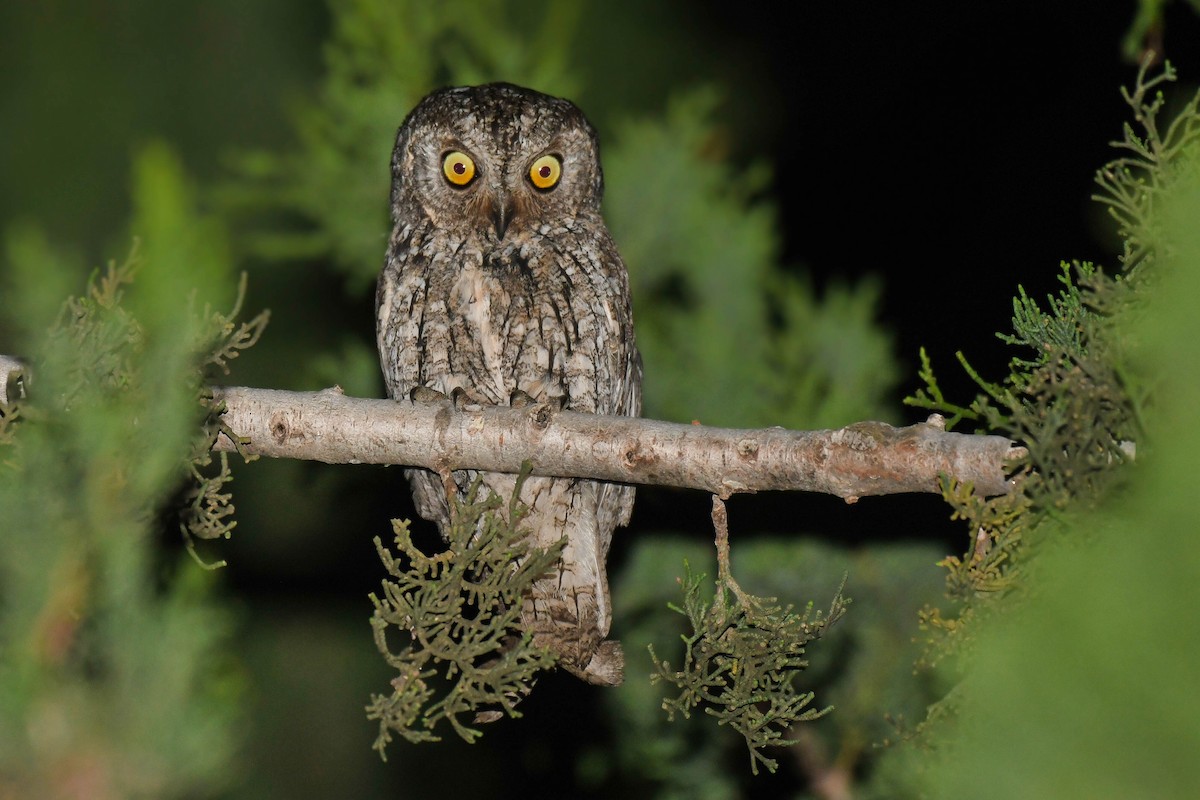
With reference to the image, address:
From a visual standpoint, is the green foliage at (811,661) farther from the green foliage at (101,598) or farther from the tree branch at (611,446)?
the green foliage at (101,598)

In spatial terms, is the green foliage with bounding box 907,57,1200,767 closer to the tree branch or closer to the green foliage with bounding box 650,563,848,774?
the tree branch

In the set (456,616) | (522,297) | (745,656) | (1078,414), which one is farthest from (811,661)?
(1078,414)

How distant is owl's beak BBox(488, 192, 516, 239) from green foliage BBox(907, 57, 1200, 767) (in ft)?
5.38

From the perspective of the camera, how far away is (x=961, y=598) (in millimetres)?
1896

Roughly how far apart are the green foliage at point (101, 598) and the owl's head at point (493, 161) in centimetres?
124

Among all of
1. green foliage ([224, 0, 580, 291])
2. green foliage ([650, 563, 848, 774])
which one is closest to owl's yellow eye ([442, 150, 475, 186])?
green foliage ([224, 0, 580, 291])

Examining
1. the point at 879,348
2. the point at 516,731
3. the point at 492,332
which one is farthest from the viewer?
the point at 516,731

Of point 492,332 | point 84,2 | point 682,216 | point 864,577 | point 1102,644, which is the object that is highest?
point 84,2

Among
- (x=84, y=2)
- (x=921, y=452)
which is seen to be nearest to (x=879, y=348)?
(x=921, y=452)

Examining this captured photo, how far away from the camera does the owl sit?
3.15 metres

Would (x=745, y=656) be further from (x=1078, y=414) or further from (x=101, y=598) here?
(x=101, y=598)

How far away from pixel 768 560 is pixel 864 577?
34 centimetres

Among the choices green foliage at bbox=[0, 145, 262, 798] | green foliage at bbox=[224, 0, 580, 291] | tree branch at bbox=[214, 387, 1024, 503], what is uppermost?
green foliage at bbox=[224, 0, 580, 291]

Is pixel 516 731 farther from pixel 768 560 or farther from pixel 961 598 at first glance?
pixel 961 598
